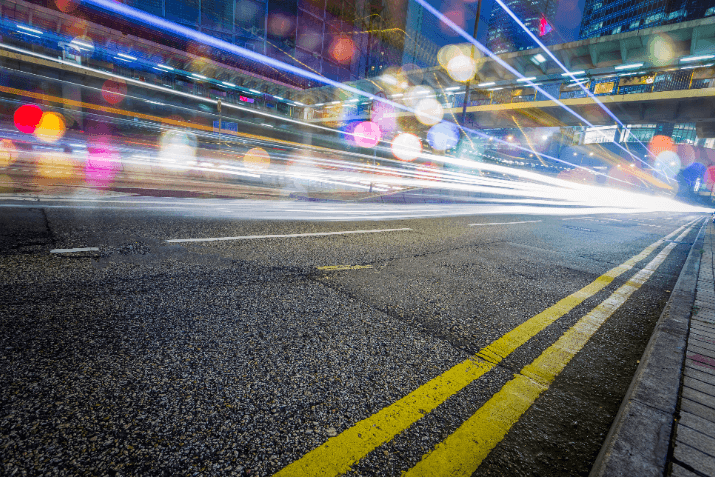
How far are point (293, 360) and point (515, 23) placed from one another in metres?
224

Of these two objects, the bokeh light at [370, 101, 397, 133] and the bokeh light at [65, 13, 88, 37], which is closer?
the bokeh light at [65, 13, 88, 37]

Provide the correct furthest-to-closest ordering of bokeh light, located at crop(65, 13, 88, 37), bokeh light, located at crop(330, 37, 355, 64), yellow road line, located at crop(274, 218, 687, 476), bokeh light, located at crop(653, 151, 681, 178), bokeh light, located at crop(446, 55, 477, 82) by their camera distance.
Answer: bokeh light, located at crop(653, 151, 681, 178), bokeh light, located at crop(330, 37, 355, 64), bokeh light, located at crop(446, 55, 477, 82), bokeh light, located at crop(65, 13, 88, 37), yellow road line, located at crop(274, 218, 687, 476)

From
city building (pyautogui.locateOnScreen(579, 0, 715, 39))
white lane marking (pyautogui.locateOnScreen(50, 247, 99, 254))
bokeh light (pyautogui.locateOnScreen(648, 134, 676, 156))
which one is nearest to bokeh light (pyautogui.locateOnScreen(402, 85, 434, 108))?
white lane marking (pyautogui.locateOnScreen(50, 247, 99, 254))

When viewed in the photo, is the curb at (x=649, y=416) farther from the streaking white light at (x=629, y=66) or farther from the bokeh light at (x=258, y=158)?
the streaking white light at (x=629, y=66)

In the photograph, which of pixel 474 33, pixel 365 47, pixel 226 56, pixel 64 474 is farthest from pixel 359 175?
pixel 365 47

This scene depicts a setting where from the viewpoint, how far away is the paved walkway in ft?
4.45

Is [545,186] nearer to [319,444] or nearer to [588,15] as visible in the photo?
[319,444]

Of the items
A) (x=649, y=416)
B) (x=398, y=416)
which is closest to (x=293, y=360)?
(x=398, y=416)

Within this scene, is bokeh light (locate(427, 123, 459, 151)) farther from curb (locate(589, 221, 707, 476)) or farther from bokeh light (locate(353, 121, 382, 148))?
curb (locate(589, 221, 707, 476))

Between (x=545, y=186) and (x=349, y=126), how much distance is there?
92.1ft

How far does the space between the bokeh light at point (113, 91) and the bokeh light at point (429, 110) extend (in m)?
29.5

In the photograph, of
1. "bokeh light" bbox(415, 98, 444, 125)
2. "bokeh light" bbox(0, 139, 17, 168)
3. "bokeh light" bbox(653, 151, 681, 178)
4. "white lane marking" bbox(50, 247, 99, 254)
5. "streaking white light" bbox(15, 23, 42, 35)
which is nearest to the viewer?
"white lane marking" bbox(50, 247, 99, 254)

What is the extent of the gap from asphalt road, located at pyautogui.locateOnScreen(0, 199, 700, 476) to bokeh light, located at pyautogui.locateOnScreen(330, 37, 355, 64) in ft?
183

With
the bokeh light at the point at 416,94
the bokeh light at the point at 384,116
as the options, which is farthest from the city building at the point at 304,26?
the bokeh light at the point at 416,94
